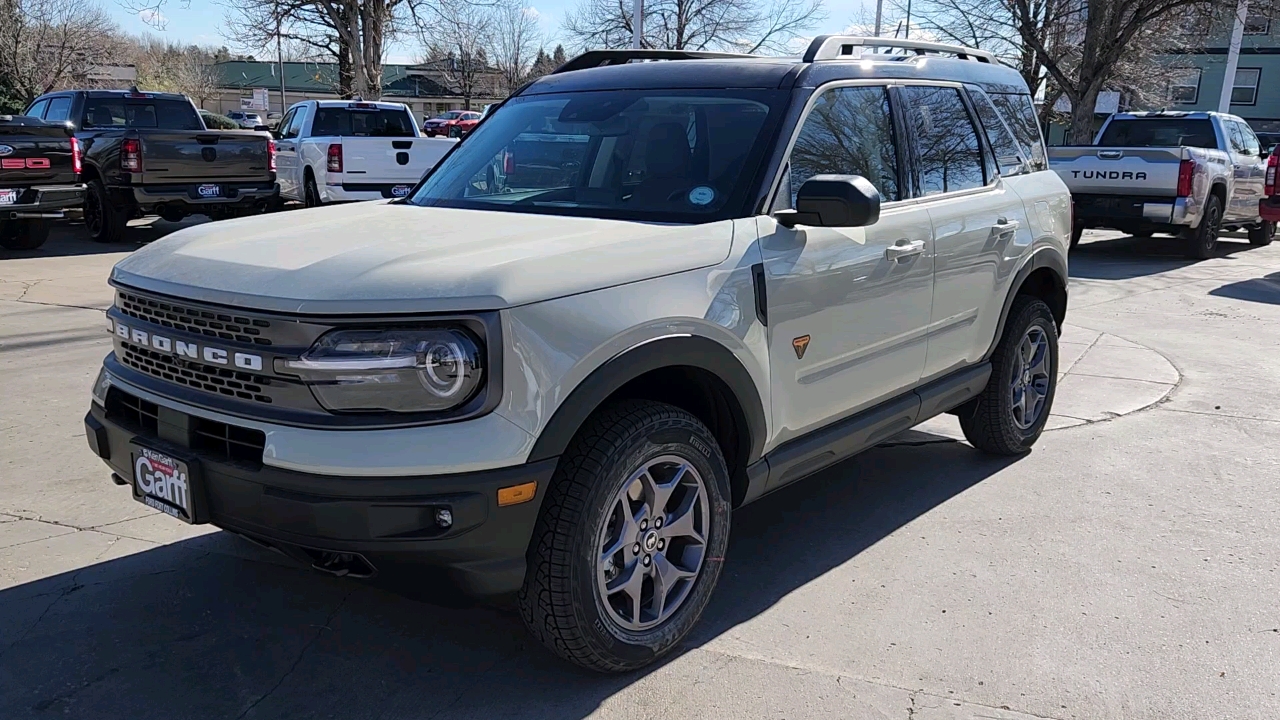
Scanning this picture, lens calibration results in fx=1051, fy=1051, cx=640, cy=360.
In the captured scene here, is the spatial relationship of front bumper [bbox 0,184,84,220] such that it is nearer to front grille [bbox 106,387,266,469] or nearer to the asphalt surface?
the asphalt surface

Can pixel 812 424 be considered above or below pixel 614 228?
below

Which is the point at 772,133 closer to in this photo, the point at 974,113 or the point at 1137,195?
the point at 974,113

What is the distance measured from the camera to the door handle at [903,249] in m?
4.03

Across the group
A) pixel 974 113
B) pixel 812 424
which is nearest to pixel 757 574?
pixel 812 424

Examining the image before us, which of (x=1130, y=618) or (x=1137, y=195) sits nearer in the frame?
(x=1130, y=618)

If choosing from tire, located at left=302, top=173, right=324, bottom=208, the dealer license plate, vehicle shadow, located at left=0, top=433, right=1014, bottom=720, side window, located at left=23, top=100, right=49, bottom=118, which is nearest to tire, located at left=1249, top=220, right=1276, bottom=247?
tire, located at left=302, top=173, right=324, bottom=208

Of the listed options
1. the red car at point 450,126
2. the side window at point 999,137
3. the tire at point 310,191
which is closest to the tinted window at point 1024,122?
the side window at point 999,137

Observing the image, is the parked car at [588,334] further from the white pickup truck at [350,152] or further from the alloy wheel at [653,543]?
the white pickup truck at [350,152]

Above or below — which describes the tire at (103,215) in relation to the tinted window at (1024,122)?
below

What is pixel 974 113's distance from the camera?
16.1 ft

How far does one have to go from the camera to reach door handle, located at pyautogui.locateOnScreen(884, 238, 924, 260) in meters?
4.03

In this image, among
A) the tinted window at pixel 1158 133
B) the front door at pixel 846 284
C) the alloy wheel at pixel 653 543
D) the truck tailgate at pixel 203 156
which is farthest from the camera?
the tinted window at pixel 1158 133

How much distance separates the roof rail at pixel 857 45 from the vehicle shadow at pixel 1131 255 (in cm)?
788

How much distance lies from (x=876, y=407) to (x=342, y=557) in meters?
2.27
